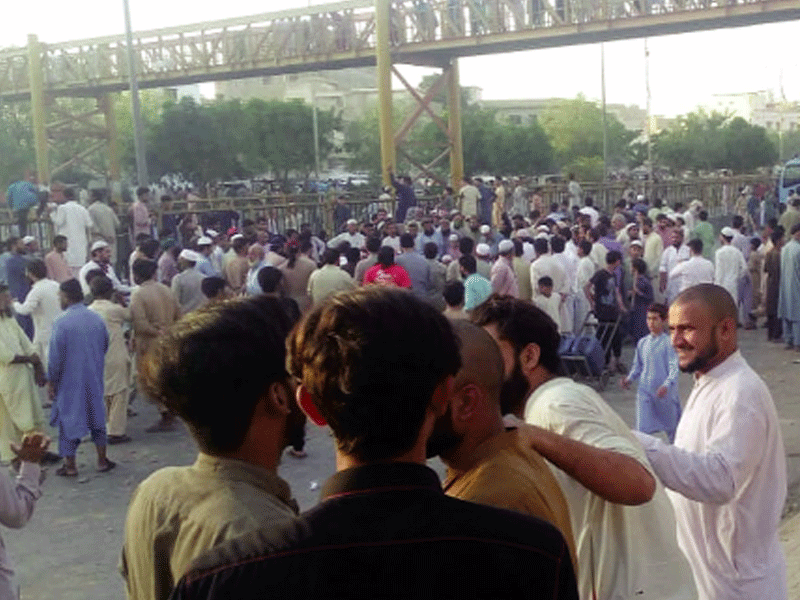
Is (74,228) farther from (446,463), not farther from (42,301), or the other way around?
(446,463)

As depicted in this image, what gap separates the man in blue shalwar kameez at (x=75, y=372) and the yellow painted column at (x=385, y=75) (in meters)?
17.3

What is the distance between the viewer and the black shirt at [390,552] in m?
1.55

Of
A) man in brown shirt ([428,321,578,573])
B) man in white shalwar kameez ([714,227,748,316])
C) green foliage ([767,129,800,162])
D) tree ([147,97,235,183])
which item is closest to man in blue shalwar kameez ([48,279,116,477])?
man in brown shirt ([428,321,578,573])

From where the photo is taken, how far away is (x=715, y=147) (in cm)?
5769

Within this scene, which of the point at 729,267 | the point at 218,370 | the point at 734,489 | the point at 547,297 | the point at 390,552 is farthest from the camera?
the point at 729,267

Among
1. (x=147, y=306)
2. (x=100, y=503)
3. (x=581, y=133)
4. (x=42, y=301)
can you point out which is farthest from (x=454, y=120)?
(x=581, y=133)

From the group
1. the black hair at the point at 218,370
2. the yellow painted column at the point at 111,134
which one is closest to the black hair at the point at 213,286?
the black hair at the point at 218,370

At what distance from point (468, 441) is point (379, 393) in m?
0.63

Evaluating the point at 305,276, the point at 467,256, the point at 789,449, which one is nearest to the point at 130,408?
the point at 305,276

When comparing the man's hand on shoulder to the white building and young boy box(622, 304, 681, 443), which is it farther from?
the white building

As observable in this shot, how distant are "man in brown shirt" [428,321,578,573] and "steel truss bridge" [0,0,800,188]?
22.9 metres

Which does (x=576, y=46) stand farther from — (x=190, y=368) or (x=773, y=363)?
(x=190, y=368)

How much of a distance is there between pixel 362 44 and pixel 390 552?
28.1 meters

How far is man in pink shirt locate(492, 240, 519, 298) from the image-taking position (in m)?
12.2
